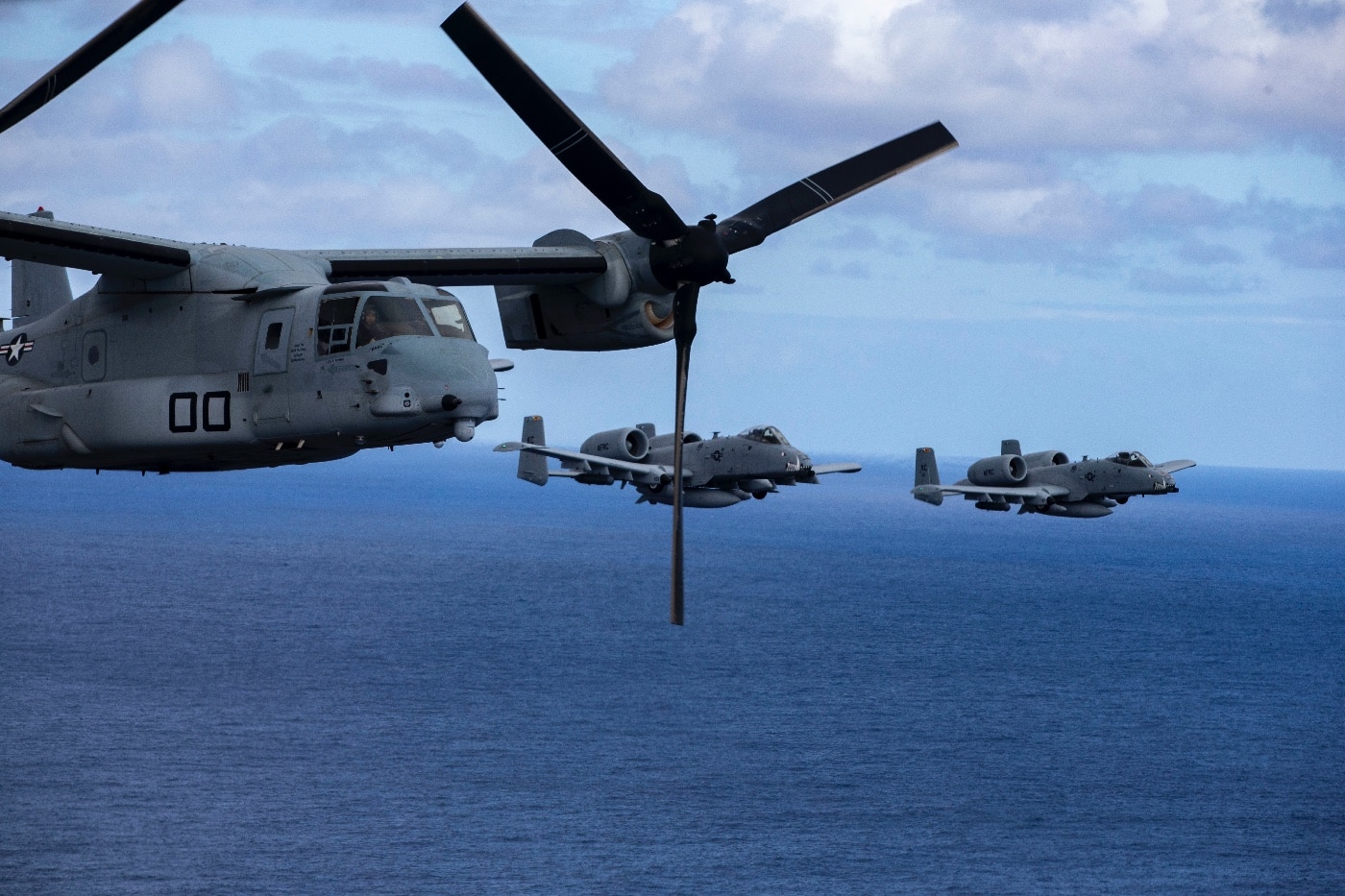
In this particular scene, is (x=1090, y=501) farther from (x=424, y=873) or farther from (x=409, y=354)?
(x=409, y=354)

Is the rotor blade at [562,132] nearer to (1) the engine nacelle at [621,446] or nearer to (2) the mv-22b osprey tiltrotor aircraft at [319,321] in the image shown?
(2) the mv-22b osprey tiltrotor aircraft at [319,321]

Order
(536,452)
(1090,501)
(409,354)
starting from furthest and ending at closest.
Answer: (1090,501) < (536,452) < (409,354)

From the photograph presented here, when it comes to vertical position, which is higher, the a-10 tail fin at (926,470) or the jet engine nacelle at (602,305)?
the jet engine nacelle at (602,305)

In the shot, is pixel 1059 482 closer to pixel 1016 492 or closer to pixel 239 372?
pixel 1016 492

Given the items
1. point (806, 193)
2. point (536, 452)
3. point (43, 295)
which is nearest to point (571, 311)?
point (806, 193)

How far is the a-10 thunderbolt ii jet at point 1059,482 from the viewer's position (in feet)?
439

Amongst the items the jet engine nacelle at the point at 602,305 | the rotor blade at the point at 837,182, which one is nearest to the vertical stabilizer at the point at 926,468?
the rotor blade at the point at 837,182

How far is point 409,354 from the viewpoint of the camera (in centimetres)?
2522

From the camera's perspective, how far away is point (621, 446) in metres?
124

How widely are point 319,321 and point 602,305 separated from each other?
7465mm

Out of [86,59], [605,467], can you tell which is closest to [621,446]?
[605,467]

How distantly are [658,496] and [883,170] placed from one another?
99.2 metres

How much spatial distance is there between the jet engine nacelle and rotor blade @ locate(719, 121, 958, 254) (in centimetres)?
267

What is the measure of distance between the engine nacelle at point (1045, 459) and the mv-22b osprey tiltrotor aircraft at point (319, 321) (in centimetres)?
11621
